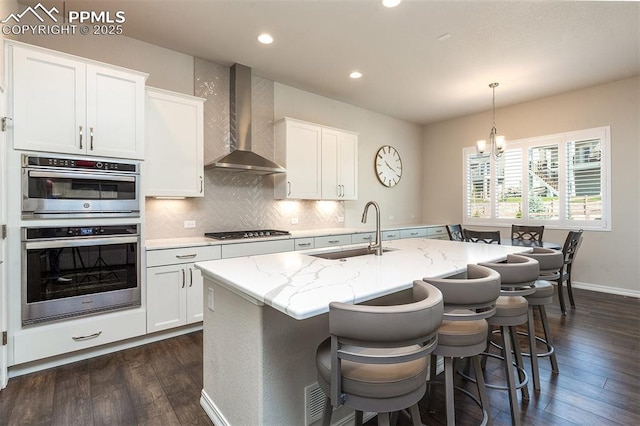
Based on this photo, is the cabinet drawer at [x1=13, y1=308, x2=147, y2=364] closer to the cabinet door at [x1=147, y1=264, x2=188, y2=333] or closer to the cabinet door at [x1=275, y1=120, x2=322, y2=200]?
the cabinet door at [x1=147, y1=264, x2=188, y2=333]

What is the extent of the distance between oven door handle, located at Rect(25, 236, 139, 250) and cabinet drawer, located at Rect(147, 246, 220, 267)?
0.72 ft

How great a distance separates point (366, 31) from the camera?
3076mm

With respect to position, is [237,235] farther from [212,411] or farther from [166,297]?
[212,411]

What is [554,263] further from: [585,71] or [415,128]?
[415,128]

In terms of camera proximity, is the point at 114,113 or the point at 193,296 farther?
the point at 193,296

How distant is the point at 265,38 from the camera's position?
3199 millimetres

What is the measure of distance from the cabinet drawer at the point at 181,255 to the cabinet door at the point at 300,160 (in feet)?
4.34

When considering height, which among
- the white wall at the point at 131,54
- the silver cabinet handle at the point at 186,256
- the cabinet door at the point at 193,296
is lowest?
the cabinet door at the point at 193,296

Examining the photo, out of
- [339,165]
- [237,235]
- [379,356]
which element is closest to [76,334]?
[237,235]

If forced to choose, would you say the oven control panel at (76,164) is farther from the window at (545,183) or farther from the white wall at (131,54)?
the window at (545,183)

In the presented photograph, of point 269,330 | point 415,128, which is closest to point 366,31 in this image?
point 269,330

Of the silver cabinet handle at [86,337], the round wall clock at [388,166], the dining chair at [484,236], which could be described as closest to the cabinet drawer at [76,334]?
the silver cabinet handle at [86,337]

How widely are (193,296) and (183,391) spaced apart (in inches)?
42.9

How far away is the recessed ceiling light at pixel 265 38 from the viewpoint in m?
3.15
